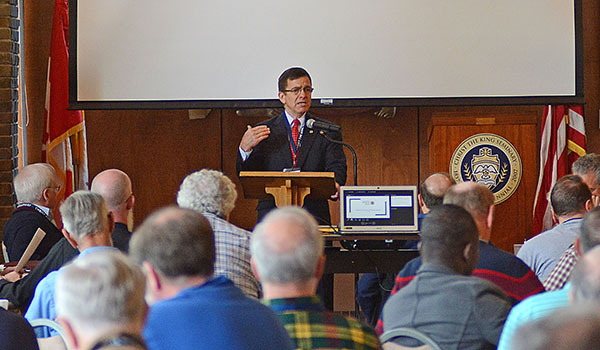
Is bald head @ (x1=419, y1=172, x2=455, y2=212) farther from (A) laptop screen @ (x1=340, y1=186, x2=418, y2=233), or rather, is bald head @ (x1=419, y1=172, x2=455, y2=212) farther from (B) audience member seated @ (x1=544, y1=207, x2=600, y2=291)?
(B) audience member seated @ (x1=544, y1=207, x2=600, y2=291)

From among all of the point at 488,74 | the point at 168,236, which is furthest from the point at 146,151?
the point at 168,236

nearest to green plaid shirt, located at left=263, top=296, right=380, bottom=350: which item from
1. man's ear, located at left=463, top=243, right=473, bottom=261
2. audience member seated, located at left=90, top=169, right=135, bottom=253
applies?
man's ear, located at left=463, top=243, right=473, bottom=261

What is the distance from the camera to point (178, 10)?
6578 mm

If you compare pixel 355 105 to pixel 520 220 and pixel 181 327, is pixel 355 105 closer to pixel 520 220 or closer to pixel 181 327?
pixel 520 220

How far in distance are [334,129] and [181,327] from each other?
10.7 feet

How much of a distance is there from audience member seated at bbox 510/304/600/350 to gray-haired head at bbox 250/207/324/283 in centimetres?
126

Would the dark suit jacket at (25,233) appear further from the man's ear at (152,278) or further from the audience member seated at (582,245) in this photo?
the audience member seated at (582,245)

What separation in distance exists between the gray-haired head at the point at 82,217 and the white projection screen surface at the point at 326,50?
3.32 meters

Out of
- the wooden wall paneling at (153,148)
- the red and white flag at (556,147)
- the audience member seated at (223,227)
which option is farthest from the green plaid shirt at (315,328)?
the wooden wall paneling at (153,148)

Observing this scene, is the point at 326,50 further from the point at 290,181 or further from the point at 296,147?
the point at 290,181

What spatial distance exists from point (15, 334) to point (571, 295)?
1501mm

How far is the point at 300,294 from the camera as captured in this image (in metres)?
2.09

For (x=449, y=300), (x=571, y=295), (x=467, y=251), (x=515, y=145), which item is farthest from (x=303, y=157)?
(x=571, y=295)

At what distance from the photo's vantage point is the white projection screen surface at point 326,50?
6.41m
